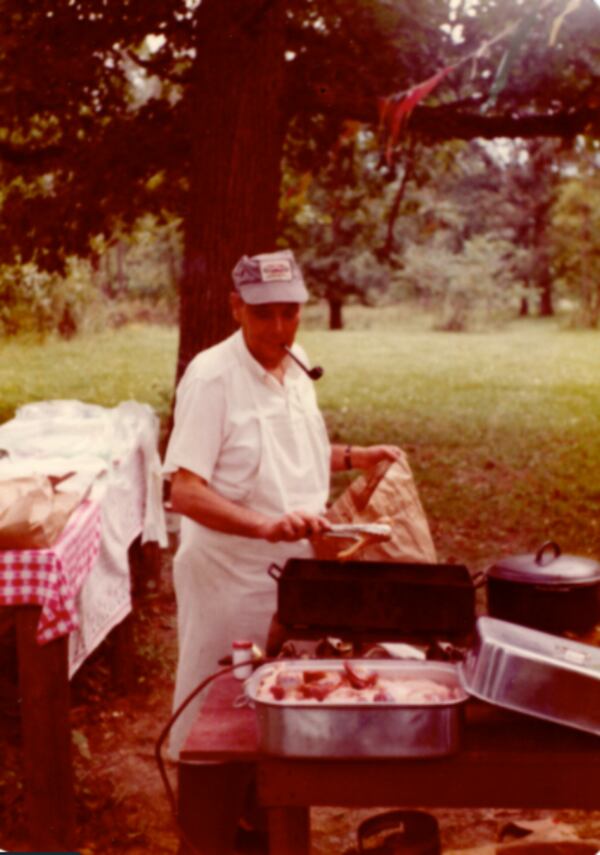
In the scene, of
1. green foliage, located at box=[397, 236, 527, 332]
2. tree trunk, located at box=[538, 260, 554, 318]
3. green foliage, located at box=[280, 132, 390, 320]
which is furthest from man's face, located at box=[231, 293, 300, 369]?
green foliage, located at box=[280, 132, 390, 320]

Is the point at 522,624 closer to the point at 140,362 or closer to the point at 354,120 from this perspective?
the point at 140,362

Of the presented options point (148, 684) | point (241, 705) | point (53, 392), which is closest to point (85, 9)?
point (53, 392)

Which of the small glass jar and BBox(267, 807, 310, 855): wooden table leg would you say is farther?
the small glass jar

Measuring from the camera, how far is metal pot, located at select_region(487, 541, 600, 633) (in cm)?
155

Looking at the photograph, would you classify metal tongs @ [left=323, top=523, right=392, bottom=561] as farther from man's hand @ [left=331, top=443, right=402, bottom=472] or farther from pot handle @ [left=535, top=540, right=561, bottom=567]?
man's hand @ [left=331, top=443, right=402, bottom=472]

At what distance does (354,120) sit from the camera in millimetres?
4410

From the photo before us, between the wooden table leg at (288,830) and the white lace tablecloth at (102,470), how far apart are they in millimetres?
1072

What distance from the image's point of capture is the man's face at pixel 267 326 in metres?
1.88

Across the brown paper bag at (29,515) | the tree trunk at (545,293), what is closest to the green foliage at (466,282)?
the tree trunk at (545,293)

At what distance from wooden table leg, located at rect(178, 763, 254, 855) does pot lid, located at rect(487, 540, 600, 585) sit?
0.42 m

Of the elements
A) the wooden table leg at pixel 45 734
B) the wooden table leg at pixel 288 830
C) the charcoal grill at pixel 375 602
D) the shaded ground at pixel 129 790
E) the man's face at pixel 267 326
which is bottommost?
the shaded ground at pixel 129 790

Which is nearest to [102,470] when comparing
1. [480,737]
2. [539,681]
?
[480,737]

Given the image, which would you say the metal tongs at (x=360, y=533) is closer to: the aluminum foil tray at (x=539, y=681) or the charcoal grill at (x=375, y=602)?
the charcoal grill at (x=375, y=602)

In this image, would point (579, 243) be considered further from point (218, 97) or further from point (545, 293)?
point (218, 97)
